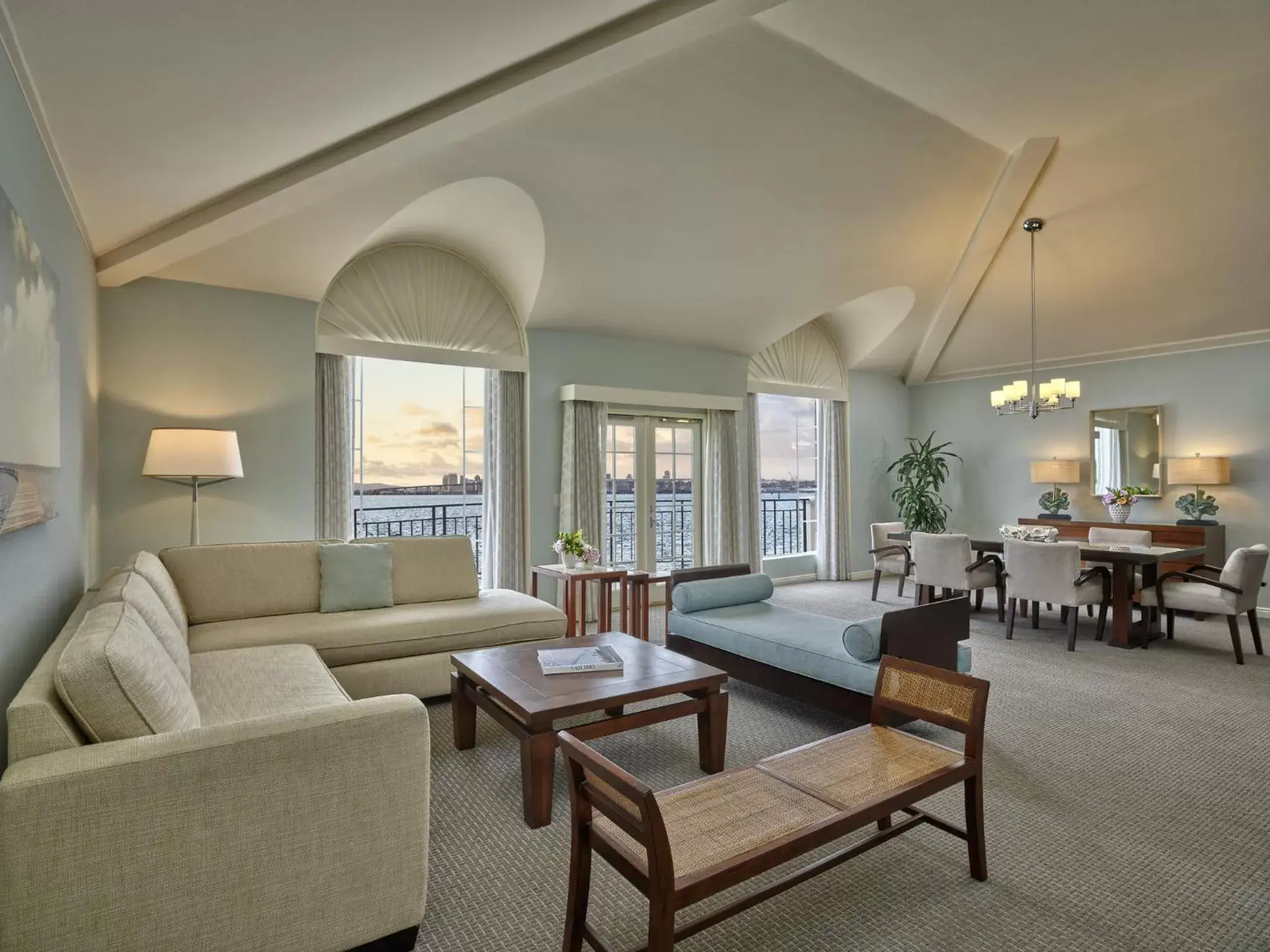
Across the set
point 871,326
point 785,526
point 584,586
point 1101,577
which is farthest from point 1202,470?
point 584,586

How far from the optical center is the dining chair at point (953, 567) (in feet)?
19.3

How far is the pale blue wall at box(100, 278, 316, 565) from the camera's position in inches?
168

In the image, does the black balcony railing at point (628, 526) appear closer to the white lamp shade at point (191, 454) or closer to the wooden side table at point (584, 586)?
the wooden side table at point (584, 586)

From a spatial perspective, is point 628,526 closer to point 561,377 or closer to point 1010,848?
point 561,377

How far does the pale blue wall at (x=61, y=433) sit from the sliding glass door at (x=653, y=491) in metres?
3.80

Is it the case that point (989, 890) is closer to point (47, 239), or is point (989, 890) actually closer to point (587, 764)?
point (587, 764)

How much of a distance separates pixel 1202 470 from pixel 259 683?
24.9ft

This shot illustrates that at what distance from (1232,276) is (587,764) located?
709cm

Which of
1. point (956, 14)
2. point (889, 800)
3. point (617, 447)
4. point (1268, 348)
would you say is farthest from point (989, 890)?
point (1268, 348)

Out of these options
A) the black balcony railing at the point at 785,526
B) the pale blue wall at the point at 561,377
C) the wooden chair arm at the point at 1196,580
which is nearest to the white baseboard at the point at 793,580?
the black balcony railing at the point at 785,526

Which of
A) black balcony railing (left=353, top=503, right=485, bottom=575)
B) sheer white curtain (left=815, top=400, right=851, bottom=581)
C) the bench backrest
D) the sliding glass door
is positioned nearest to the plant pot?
sheer white curtain (left=815, top=400, right=851, bottom=581)

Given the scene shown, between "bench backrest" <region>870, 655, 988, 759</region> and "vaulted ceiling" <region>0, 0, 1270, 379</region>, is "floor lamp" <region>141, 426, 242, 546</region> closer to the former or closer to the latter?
"vaulted ceiling" <region>0, 0, 1270, 379</region>

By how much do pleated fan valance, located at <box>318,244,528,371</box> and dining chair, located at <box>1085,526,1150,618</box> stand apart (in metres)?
5.29

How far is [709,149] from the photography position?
457 centimetres
